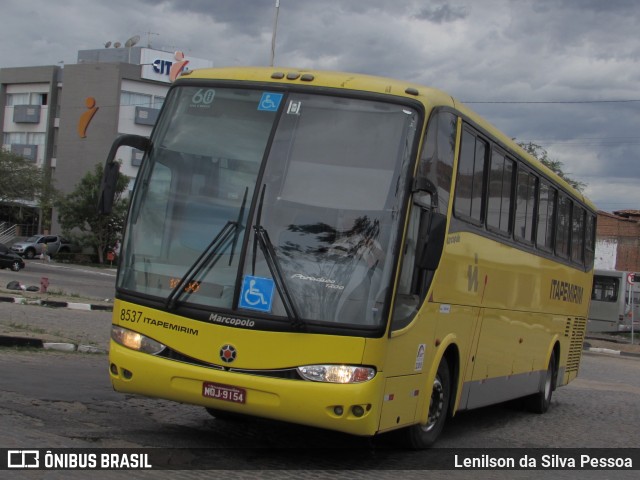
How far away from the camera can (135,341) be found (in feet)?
24.9

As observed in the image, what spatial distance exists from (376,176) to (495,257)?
330 centimetres

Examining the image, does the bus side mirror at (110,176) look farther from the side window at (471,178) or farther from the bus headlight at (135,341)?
the side window at (471,178)

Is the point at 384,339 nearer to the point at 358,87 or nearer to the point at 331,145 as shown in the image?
the point at 331,145

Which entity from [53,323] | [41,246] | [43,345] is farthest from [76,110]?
[43,345]

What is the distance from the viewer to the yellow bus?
277 inches

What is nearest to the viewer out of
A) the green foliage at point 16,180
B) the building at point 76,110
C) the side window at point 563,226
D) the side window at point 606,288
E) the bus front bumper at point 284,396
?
the bus front bumper at point 284,396

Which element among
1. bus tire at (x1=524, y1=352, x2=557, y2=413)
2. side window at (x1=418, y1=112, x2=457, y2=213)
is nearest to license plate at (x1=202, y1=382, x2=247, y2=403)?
side window at (x1=418, y1=112, x2=457, y2=213)

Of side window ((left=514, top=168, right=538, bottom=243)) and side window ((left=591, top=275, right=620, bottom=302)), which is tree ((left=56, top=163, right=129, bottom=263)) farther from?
side window ((left=514, top=168, right=538, bottom=243))

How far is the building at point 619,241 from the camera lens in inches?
2522

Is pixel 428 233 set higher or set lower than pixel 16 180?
lower

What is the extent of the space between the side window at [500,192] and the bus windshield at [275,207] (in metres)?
2.72

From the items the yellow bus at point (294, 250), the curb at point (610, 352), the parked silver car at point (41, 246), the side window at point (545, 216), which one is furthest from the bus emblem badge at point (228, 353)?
the parked silver car at point (41, 246)

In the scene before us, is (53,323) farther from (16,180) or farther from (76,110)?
(76,110)

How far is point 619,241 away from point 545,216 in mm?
55226
